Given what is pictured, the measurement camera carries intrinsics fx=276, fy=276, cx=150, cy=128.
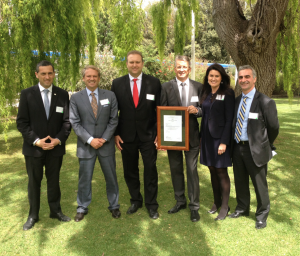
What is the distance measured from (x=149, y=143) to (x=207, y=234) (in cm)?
143

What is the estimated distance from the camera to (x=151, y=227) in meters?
3.75

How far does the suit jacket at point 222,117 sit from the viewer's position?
3658 mm

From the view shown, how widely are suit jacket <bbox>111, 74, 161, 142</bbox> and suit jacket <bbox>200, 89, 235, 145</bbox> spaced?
0.81 metres

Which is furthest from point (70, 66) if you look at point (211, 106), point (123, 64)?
point (211, 106)

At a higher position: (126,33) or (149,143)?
(126,33)

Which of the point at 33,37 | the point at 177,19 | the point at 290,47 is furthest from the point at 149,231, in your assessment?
the point at 290,47

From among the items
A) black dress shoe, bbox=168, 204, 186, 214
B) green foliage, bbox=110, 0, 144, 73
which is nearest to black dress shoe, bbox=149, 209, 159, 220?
black dress shoe, bbox=168, 204, 186, 214

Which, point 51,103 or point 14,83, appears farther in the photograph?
point 14,83

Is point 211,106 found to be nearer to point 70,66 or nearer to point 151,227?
point 151,227

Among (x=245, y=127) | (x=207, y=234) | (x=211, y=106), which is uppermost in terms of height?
(x=211, y=106)

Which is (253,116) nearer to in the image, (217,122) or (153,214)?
(217,122)

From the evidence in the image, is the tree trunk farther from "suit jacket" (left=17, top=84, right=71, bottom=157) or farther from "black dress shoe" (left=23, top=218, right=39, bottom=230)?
"black dress shoe" (left=23, top=218, right=39, bottom=230)

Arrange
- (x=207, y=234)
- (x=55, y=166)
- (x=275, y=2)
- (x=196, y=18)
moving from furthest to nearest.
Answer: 1. (x=196, y=18)
2. (x=275, y=2)
3. (x=55, y=166)
4. (x=207, y=234)

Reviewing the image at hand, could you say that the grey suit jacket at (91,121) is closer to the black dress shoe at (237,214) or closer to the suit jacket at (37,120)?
the suit jacket at (37,120)
